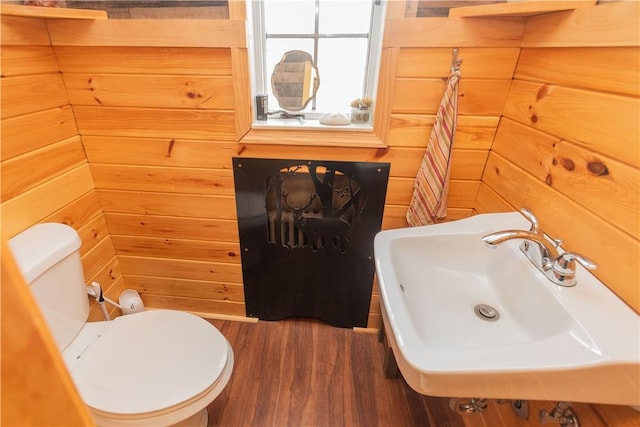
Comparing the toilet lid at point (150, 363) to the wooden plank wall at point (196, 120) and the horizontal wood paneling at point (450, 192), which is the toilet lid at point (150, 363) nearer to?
the wooden plank wall at point (196, 120)

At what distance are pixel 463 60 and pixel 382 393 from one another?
4.50ft

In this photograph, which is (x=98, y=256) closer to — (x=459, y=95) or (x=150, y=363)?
(x=150, y=363)

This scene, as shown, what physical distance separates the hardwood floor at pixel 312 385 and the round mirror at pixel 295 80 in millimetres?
A: 1138

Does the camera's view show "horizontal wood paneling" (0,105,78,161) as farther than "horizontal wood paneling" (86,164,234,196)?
No

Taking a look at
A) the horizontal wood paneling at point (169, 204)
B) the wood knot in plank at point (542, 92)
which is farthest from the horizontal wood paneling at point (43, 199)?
the wood knot in plank at point (542, 92)

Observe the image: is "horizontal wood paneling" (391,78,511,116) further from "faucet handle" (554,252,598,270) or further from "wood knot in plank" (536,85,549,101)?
"faucet handle" (554,252,598,270)

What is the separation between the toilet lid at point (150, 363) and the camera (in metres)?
0.93

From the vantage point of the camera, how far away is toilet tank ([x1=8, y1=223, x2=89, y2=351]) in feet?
A: 3.19

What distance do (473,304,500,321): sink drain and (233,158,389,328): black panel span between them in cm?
55

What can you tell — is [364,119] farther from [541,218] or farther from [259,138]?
[541,218]

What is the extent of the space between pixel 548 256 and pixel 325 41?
1104 mm

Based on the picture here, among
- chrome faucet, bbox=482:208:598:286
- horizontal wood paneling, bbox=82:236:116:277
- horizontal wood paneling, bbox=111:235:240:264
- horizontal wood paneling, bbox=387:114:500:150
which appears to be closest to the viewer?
chrome faucet, bbox=482:208:598:286

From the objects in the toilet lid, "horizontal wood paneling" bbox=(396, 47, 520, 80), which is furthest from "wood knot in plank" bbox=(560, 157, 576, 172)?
the toilet lid

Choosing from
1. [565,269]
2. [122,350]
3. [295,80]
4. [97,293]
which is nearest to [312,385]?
[122,350]
